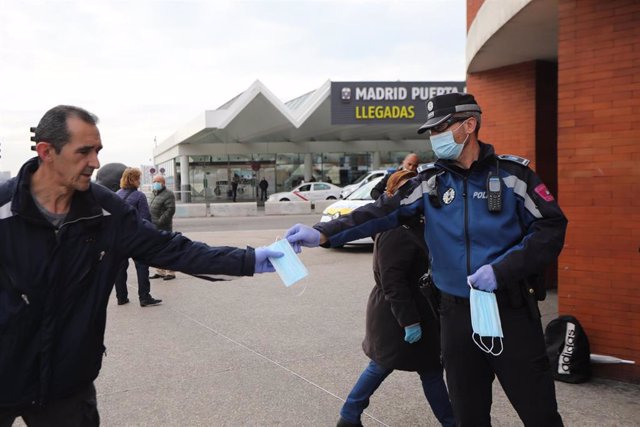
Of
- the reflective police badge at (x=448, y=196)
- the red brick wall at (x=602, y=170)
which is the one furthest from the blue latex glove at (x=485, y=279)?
the red brick wall at (x=602, y=170)

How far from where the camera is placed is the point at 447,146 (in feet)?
9.40

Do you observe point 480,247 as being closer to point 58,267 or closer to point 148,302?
point 58,267

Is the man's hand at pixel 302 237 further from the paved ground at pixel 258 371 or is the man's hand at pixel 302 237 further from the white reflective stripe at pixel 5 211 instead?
the paved ground at pixel 258 371

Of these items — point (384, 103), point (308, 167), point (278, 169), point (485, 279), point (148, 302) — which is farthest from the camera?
point (278, 169)

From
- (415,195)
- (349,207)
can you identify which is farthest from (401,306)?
(349,207)

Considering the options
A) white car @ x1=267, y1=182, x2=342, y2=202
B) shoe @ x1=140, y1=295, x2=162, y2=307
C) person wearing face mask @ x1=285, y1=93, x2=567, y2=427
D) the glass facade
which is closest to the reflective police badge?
person wearing face mask @ x1=285, y1=93, x2=567, y2=427

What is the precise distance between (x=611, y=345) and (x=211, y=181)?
123 feet

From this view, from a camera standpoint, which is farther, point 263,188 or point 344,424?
point 263,188

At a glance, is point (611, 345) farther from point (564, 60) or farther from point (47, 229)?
point (47, 229)

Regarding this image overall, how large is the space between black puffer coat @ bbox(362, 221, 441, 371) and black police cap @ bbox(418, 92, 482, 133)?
0.70 metres

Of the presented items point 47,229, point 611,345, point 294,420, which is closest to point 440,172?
point 47,229

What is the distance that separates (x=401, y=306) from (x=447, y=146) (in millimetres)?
1028

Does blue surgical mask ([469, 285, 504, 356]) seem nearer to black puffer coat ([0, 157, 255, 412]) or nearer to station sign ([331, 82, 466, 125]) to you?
black puffer coat ([0, 157, 255, 412])

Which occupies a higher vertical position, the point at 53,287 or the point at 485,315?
the point at 53,287
